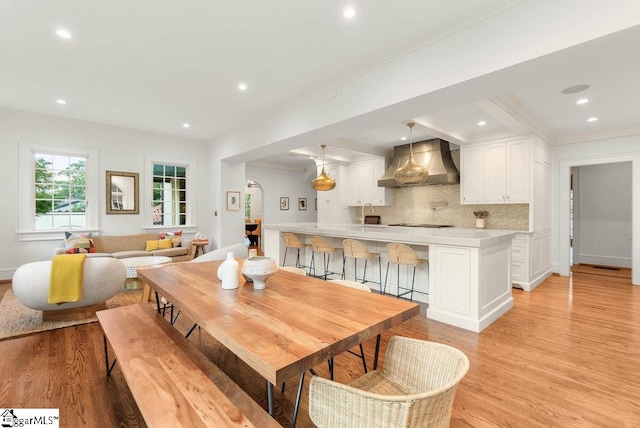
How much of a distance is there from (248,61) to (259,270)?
2367 millimetres

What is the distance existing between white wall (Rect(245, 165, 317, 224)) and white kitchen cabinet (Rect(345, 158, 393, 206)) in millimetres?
2574

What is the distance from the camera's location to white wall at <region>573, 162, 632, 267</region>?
20.7 ft

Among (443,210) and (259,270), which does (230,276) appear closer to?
(259,270)

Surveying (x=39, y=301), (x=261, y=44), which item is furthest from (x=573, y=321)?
(x=39, y=301)

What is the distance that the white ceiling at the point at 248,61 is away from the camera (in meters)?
2.30

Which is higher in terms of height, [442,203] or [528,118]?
[528,118]

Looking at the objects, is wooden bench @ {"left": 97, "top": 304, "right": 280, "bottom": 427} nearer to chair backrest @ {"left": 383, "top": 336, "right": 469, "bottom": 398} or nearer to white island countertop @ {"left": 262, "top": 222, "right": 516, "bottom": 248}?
chair backrest @ {"left": 383, "top": 336, "right": 469, "bottom": 398}

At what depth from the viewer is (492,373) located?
7.33ft

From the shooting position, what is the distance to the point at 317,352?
107 centimetres

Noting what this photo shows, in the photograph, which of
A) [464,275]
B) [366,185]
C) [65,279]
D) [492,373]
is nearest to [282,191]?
[366,185]

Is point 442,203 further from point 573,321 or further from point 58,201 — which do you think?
point 58,201

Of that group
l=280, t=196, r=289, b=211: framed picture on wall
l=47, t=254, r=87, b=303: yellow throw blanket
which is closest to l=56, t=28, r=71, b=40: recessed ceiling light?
l=47, t=254, r=87, b=303: yellow throw blanket

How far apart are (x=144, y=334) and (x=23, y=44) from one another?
10.1 feet

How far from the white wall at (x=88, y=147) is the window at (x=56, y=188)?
104mm
